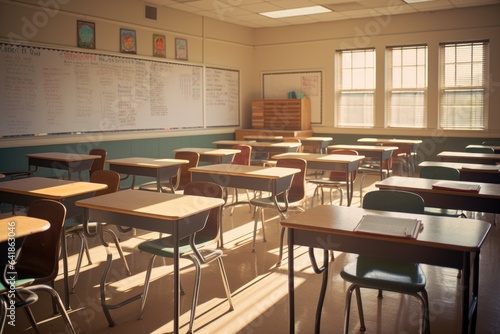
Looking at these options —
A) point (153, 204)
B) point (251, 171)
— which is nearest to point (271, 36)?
point (251, 171)

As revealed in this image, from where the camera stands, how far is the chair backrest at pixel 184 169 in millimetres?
5785

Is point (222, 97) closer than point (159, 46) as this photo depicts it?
No

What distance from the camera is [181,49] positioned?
362 inches

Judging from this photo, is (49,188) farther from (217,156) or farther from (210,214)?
(217,156)

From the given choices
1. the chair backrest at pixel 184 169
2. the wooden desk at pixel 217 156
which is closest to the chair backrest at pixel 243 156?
the wooden desk at pixel 217 156

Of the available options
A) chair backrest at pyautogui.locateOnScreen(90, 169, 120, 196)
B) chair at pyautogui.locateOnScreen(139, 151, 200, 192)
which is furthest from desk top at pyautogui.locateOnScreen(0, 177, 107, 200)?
chair at pyautogui.locateOnScreen(139, 151, 200, 192)

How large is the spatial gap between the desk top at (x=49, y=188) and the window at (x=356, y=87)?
7487mm

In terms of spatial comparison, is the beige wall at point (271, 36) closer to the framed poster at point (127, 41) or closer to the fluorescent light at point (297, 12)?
the framed poster at point (127, 41)

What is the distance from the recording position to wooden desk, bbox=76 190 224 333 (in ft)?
9.36

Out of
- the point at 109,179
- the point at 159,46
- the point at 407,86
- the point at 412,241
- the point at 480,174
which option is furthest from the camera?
the point at 407,86

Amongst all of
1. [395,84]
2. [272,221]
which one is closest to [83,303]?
[272,221]

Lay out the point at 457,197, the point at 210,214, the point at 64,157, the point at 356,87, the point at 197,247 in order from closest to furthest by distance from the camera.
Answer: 1. the point at 197,247
2. the point at 210,214
3. the point at 457,197
4. the point at 64,157
5. the point at 356,87

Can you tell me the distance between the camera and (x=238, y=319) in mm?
3207

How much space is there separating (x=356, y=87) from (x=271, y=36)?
7.28 feet
